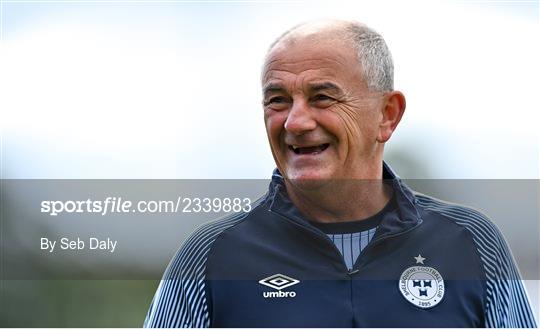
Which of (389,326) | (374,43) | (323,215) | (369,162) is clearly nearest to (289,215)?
(323,215)

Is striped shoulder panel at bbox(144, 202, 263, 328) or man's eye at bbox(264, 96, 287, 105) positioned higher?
man's eye at bbox(264, 96, 287, 105)

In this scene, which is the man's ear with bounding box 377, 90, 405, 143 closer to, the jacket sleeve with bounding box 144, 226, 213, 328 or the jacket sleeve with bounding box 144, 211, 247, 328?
the jacket sleeve with bounding box 144, 211, 247, 328

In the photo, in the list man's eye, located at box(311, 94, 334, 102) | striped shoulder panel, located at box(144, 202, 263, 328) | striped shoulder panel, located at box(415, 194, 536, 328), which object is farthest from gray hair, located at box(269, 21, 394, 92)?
striped shoulder panel, located at box(144, 202, 263, 328)

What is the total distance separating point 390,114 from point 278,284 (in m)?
0.62

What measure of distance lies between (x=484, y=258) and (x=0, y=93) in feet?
5.22

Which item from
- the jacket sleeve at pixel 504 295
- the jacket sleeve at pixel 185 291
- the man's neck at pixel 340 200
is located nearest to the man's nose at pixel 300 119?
the man's neck at pixel 340 200

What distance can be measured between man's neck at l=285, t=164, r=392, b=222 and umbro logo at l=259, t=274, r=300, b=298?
204 millimetres

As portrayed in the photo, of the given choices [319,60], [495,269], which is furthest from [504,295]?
[319,60]

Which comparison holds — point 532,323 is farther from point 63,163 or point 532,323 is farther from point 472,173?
point 63,163

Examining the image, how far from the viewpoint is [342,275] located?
2203 millimetres

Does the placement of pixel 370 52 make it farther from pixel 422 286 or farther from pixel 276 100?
pixel 422 286

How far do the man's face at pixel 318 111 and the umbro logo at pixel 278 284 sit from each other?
0.97ft

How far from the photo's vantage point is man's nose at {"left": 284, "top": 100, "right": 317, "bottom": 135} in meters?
2.21

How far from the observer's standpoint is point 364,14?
7.84ft
